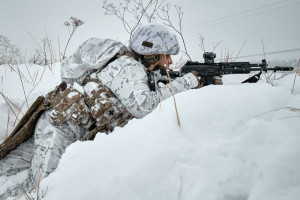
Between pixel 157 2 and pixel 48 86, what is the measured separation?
334cm

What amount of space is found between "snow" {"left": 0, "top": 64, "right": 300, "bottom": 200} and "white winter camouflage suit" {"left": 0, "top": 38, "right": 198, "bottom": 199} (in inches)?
42.7

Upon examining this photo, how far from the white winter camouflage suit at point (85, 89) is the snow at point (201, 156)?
1.08 m

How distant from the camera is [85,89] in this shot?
2102 millimetres

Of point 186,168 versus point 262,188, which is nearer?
point 262,188

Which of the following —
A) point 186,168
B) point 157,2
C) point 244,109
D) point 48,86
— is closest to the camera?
point 186,168

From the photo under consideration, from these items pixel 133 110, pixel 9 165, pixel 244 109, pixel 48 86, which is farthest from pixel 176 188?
pixel 48 86

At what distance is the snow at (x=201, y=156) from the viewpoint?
565mm

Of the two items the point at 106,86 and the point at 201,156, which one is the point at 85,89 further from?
the point at 201,156

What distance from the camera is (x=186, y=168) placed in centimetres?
64

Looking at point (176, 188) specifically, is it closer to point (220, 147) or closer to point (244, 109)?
point (220, 147)

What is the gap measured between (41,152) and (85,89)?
693mm

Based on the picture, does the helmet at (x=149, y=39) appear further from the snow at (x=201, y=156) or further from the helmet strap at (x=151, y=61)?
the snow at (x=201, y=156)

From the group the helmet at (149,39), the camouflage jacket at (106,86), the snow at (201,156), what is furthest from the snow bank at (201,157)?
the helmet at (149,39)

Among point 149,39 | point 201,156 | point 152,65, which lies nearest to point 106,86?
point 152,65
